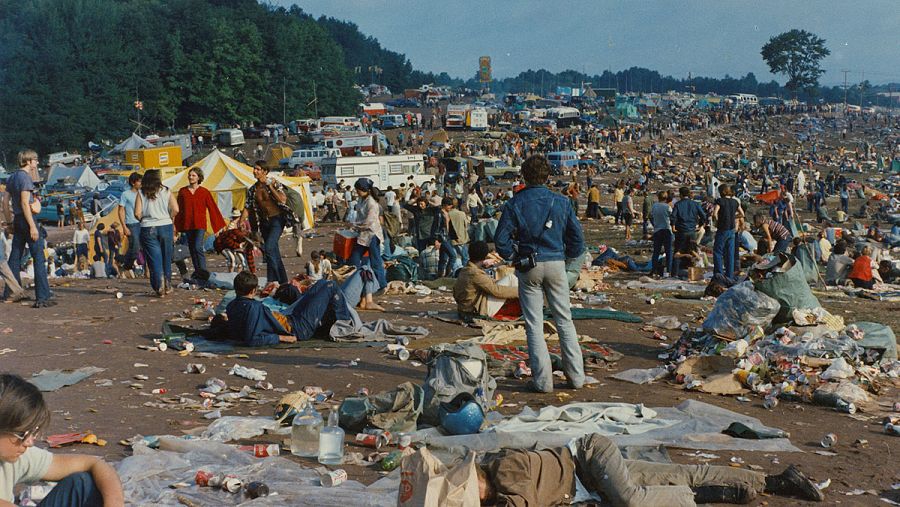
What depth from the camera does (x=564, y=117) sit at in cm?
9088

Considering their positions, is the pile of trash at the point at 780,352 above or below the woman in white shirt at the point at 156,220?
below

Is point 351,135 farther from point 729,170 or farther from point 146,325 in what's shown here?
point 146,325

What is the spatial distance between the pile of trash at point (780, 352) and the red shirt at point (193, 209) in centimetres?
610

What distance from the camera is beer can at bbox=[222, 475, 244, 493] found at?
4.91m

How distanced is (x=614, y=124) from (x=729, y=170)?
27794mm

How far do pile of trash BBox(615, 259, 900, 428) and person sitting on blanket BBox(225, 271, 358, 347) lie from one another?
296 centimetres

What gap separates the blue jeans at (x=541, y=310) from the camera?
7.10 m

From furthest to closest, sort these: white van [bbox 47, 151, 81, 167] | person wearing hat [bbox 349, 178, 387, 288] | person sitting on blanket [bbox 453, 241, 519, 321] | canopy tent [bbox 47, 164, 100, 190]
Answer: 1. white van [bbox 47, 151, 81, 167]
2. canopy tent [bbox 47, 164, 100, 190]
3. person wearing hat [bbox 349, 178, 387, 288]
4. person sitting on blanket [bbox 453, 241, 519, 321]

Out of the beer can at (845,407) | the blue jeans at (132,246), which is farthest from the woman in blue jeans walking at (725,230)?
the blue jeans at (132,246)

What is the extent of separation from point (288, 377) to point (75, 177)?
40339 millimetres

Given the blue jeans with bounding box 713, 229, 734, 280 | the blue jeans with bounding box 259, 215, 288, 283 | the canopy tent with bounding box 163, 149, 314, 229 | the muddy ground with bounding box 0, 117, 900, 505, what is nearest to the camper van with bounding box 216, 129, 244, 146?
the canopy tent with bounding box 163, 149, 314, 229

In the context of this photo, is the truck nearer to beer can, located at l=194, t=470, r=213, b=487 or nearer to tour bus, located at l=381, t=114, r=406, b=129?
tour bus, located at l=381, t=114, r=406, b=129

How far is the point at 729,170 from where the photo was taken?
2259 inches

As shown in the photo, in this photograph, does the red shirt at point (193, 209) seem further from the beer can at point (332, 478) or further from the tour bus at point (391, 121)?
the tour bus at point (391, 121)
